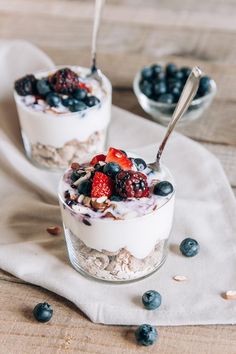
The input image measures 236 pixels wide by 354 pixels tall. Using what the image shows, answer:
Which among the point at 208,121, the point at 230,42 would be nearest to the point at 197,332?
the point at 208,121

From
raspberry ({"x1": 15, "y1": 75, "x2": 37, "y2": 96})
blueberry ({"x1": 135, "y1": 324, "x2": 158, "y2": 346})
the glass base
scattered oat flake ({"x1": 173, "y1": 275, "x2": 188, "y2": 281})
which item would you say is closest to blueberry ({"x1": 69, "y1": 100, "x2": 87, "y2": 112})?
raspberry ({"x1": 15, "y1": 75, "x2": 37, "y2": 96})

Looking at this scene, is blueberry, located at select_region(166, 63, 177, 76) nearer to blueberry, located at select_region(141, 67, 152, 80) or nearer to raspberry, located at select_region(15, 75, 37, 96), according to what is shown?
blueberry, located at select_region(141, 67, 152, 80)

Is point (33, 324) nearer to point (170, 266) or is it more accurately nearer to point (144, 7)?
point (170, 266)

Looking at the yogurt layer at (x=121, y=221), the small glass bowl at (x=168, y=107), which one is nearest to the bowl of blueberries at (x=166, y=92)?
the small glass bowl at (x=168, y=107)

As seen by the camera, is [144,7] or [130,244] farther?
[144,7]

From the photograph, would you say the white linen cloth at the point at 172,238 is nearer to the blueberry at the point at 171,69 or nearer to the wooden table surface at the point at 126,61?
the wooden table surface at the point at 126,61

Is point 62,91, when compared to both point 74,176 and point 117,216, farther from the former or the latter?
point 117,216

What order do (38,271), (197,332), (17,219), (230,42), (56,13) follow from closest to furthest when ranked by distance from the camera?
(197,332) < (38,271) < (17,219) < (230,42) < (56,13)

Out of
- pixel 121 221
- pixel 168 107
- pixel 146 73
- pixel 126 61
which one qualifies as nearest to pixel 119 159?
pixel 121 221
